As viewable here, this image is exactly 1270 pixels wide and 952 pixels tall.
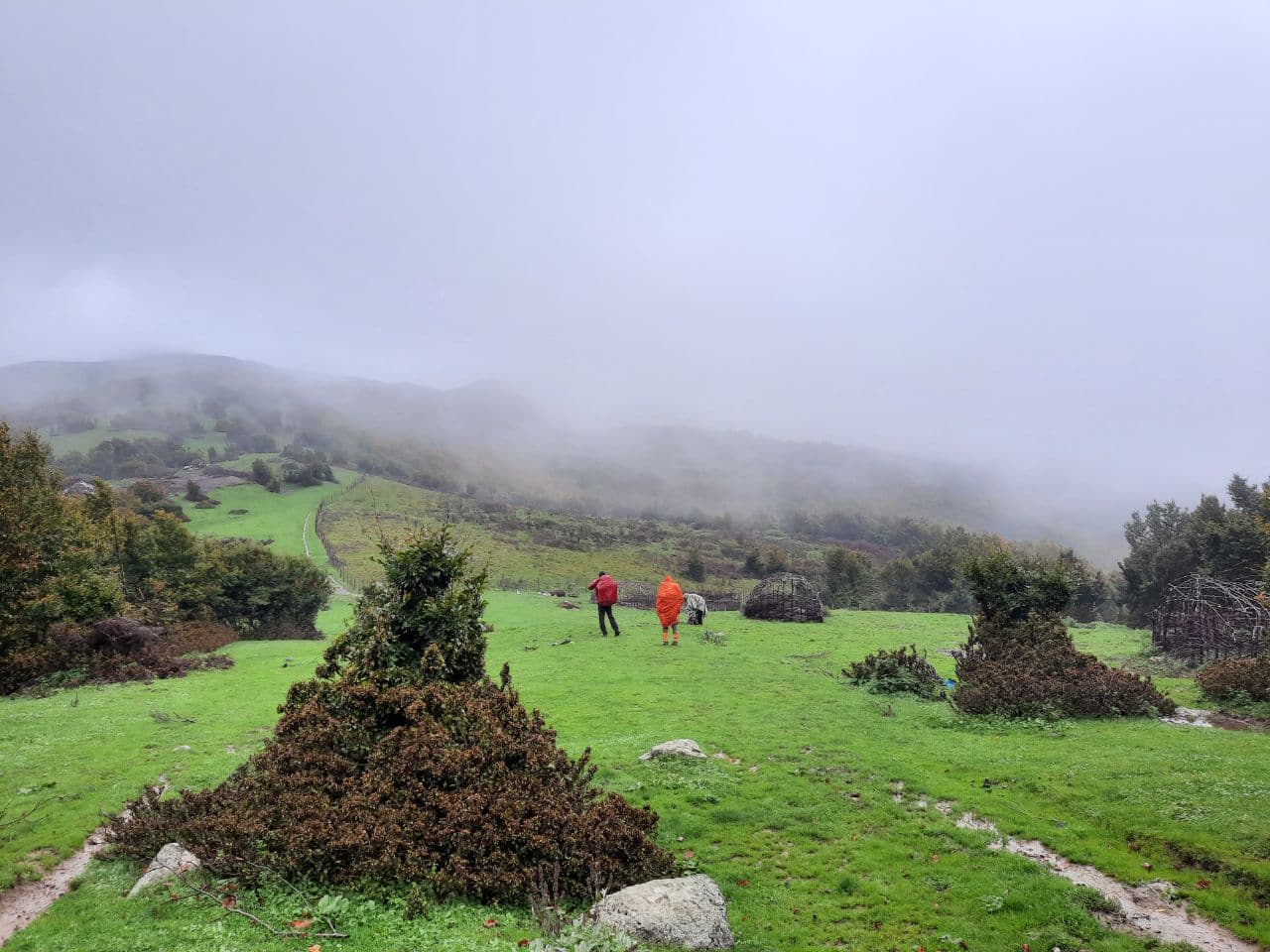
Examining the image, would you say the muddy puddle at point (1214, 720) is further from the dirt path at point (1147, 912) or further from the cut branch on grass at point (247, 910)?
the cut branch on grass at point (247, 910)

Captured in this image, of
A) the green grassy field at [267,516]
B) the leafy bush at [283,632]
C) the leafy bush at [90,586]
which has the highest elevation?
the leafy bush at [90,586]

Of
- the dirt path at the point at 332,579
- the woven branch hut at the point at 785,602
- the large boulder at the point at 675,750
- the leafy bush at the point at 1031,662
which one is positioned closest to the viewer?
the large boulder at the point at 675,750

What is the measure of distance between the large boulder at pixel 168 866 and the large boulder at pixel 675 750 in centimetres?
743

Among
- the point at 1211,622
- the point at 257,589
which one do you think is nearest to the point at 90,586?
the point at 257,589

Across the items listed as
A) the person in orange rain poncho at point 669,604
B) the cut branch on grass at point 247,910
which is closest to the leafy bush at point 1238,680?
the person in orange rain poncho at point 669,604

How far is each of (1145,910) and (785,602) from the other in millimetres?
28309

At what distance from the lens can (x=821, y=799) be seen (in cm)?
1072

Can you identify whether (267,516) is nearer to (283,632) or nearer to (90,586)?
(283,632)

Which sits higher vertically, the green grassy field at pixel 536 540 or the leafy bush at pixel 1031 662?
the leafy bush at pixel 1031 662

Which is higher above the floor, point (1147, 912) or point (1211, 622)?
point (1211, 622)

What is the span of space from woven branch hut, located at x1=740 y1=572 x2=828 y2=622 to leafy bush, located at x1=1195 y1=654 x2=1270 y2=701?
19.1 m

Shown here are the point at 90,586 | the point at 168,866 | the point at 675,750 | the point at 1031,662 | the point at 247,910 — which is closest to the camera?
the point at 247,910

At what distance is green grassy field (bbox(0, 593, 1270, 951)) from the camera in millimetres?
6879

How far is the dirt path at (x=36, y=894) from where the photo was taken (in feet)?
24.9
